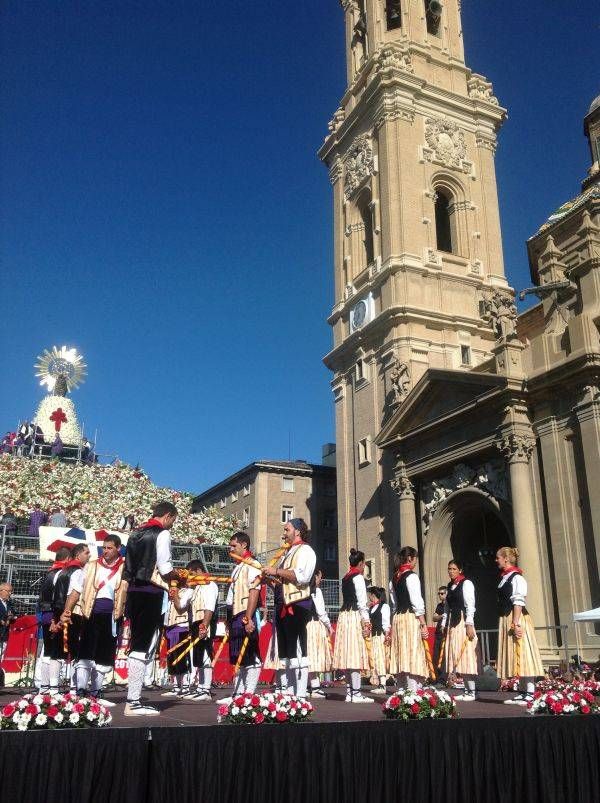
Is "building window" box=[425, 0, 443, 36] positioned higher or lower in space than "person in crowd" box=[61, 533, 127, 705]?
higher

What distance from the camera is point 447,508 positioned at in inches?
1035

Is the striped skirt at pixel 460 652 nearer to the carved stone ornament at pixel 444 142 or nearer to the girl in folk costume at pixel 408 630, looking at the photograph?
the girl in folk costume at pixel 408 630

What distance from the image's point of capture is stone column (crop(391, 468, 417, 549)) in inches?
1074

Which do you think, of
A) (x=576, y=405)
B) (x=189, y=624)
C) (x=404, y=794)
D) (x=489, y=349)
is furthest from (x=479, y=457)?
(x=404, y=794)

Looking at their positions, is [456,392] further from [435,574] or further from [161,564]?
[161,564]

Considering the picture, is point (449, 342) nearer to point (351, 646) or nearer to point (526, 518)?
point (526, 518)

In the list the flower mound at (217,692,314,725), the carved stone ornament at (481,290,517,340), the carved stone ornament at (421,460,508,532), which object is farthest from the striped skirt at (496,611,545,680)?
the carved stone ornament at (481,290,517,340)

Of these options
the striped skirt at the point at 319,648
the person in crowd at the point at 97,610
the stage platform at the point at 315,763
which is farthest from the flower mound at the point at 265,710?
the striped skirt at the point at 319,648

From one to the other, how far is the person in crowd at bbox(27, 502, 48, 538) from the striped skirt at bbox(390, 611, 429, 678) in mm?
20882

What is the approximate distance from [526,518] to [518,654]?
10873mm

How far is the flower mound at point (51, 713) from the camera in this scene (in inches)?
230

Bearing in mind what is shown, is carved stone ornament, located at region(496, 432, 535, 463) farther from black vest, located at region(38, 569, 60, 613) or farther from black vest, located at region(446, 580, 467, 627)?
black vest, located at region(38, 569, 60, 613)

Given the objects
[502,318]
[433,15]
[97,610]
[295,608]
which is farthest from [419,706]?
[433,15]

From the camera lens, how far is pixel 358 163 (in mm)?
38000
